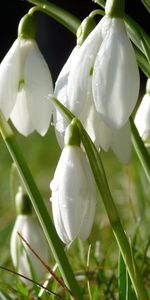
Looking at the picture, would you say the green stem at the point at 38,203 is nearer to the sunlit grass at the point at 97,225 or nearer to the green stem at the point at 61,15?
the sunlit grass at the point at 97,225

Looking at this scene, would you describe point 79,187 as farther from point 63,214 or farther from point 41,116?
point 41,116

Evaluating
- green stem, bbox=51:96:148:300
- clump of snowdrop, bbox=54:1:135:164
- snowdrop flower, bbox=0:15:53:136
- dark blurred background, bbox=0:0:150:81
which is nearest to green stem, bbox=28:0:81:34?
snowdrop flower, bbox=0:15:53:136

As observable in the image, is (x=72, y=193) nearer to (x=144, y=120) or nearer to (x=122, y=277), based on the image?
(x=122, y=277)

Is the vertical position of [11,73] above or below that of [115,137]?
above

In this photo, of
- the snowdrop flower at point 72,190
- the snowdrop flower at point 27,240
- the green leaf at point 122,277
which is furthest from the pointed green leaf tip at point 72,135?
the snowdrop flower at point 27,240

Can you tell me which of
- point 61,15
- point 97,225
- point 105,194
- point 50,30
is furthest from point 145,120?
point 50,30

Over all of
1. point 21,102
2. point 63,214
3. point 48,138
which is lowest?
point 48,138

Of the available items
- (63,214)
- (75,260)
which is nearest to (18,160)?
(63,214)
